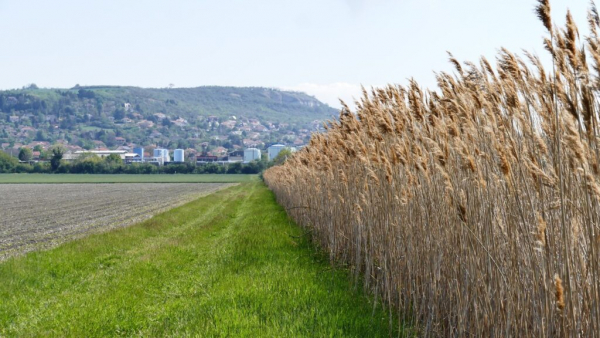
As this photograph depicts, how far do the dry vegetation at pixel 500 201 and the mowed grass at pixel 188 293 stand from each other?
92 centimetres

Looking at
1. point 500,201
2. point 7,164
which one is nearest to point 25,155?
point 7,164

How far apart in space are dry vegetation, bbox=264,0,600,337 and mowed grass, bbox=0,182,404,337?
3.00 ft

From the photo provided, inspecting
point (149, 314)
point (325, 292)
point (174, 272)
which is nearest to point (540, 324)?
point (325, 292)

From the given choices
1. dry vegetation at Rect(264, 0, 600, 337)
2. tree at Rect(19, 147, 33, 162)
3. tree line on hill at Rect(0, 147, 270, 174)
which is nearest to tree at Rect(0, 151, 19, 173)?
tree line on hill at Rect(0, 147, 270, 174)

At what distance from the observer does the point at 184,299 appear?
962 centimetres

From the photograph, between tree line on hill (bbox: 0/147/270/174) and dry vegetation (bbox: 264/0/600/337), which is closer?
dry vegetation (bbox: 264/0/600/337)

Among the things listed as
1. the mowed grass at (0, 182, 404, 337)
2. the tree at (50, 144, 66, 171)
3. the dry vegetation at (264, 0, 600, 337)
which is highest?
the tree at (50, 144, 66, 171)

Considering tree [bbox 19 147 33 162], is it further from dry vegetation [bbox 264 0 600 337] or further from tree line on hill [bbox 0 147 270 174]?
dry vegetation [bbox 264 0 600 337]

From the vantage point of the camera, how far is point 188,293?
10250 millimetres

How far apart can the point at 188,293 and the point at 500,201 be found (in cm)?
613

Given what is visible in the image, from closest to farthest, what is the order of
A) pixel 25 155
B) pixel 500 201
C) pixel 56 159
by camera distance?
pixel 500 201
pixel 56 159
pixel 25 155

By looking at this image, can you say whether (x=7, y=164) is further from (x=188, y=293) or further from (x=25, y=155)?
(x=188, y=293)

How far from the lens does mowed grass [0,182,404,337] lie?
745cm

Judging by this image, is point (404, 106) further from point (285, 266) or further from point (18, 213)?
point (18, 213)
